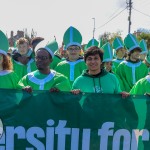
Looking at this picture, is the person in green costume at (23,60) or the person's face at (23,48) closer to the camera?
the person in green costume at (23,60)

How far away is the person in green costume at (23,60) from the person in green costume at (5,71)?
2.70m

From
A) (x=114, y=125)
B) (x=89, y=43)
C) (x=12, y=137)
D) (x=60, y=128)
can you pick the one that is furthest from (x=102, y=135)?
(x=89, y=43)

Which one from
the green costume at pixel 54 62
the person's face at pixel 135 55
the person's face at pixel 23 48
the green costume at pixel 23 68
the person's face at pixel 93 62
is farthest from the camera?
the green costume at pixel 54 62

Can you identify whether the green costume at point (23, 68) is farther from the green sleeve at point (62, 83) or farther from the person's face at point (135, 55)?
the green sleeve at point (62, 83)

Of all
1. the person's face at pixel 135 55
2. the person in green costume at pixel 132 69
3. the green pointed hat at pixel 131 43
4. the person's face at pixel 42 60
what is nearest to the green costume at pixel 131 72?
the person in green costume at pixel 132 69

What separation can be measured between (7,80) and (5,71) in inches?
5.7

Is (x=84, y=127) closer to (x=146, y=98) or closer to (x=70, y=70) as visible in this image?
(x=146, y=98)

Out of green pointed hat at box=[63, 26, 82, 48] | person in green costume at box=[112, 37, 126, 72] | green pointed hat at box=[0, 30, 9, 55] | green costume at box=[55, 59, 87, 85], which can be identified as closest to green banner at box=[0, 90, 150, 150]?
green pointed hat at box=[0, 30, 9, 55]

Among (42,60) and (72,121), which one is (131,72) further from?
(72,121)

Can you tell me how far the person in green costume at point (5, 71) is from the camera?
4.91 meters

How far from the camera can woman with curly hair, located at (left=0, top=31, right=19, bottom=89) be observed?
4.91 m

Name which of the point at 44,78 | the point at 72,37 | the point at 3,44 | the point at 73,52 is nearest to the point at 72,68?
the point at 73,52

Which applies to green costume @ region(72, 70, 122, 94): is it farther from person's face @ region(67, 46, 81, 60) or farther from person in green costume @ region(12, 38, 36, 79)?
person in green costume @ region(12, 38, 36, 79)

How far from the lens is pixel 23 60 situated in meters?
8.02
